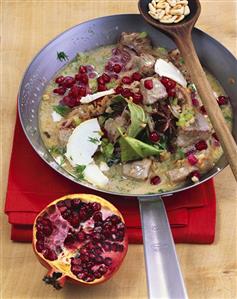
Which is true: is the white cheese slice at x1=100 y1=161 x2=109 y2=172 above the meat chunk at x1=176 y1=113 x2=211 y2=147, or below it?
below

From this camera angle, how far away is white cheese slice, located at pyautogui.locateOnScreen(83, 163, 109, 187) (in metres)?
2.76

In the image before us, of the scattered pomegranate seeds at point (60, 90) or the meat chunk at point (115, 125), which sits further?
the scattered pomegranate seeds at point (60, 90)

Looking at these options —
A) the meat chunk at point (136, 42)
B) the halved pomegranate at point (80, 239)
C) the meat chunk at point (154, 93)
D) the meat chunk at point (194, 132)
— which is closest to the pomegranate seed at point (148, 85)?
the meat chunk at point (154, 93)

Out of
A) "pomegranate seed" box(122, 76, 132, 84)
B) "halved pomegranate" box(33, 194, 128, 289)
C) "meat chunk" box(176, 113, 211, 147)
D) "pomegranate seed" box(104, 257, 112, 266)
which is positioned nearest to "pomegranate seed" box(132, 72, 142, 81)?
"pomegranate seed" box(122, 76, 132, 84)

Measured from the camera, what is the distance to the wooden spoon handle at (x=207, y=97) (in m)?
2.60

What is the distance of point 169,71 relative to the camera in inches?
117

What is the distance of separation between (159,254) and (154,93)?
2.33ft

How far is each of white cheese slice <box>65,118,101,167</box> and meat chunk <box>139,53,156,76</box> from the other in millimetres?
357

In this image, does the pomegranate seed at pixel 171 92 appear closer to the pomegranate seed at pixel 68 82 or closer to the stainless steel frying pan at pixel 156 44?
the stainless steel frying pan at pixel 156 44

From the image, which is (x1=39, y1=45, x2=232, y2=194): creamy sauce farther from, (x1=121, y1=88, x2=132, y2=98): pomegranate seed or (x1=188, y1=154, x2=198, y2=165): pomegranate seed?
(x1=121, y1=88, x2=132, y2=98): pomegranate seed

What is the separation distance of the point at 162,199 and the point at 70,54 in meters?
0.88

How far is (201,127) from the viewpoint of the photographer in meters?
2.79

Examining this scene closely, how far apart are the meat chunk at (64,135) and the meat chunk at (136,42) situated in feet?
1.78

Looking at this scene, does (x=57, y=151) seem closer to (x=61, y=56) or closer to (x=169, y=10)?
(x=61, y=56)
